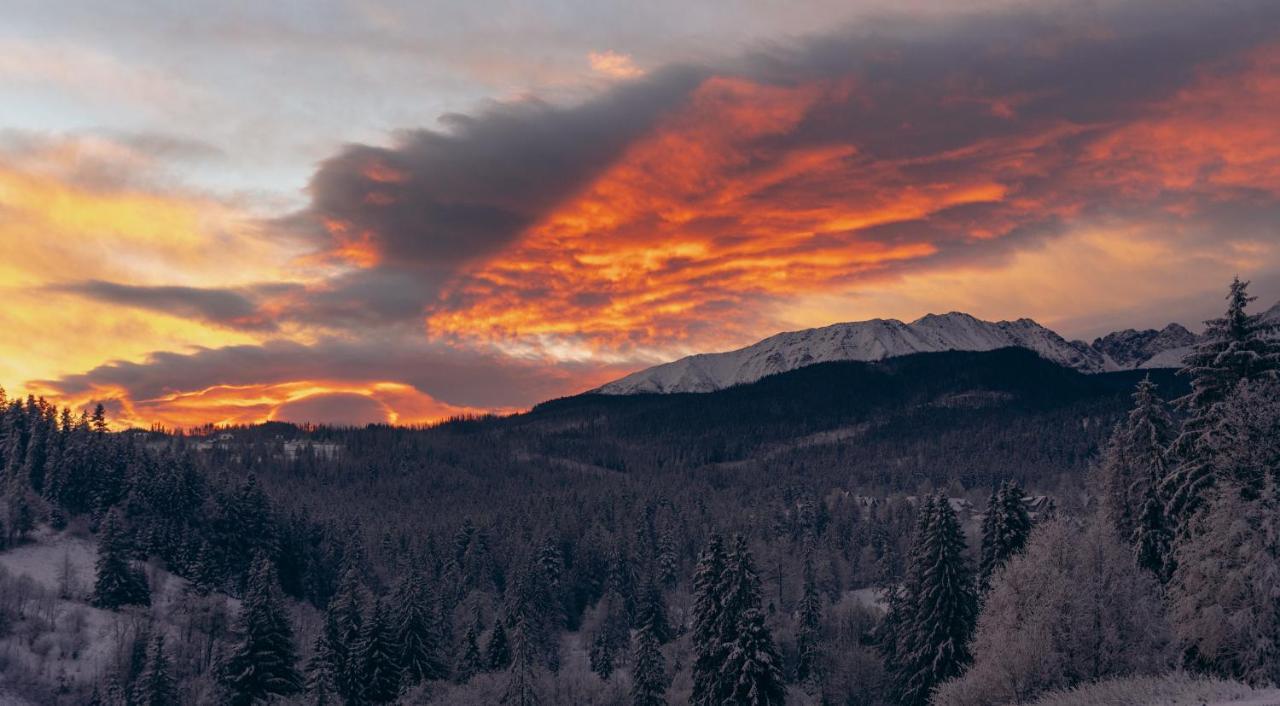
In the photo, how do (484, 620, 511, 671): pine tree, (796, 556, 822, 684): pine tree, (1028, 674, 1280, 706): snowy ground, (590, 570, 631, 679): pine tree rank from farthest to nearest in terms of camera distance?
(590, 570, 631, 679): pine tree → (796, 556, 822, 684): pine tree → (484, 620, 511, 671): pine tree → (1028, 674, 1280, 706): snowy ground

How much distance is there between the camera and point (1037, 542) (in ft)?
157

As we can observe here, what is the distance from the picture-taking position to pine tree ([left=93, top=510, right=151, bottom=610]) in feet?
405

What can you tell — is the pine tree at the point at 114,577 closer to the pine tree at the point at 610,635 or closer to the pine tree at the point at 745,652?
the pine tree at the point at 610,635

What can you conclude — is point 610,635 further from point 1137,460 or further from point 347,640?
point 1137,460

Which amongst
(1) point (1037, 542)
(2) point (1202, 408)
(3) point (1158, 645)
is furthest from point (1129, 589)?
(2) point (1202, 408)

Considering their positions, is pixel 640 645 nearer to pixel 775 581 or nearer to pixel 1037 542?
pixel 1037 542

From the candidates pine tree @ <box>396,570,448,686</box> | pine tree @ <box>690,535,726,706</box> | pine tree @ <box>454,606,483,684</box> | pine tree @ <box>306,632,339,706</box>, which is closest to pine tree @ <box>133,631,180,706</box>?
pine tree @ <box>306,632,339,706</box>

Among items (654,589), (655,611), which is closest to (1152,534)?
(655,611)

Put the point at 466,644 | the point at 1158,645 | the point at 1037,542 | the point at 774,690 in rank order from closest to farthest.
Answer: the point at 1158,645 < the point at 1037,542 < the point at 774,690 < the point at 466,644

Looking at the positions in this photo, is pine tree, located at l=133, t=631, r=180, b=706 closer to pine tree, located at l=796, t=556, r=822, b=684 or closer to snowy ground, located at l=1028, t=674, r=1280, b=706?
pine tree, located at l=796, t=556, r=822, b=684

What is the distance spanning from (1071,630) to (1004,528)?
89.3 ft

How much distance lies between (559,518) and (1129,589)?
154605 millimetres

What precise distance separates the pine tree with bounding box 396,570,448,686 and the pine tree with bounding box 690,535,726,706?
28926 millimetres

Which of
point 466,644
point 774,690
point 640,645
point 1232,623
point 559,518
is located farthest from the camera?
point 559,518
